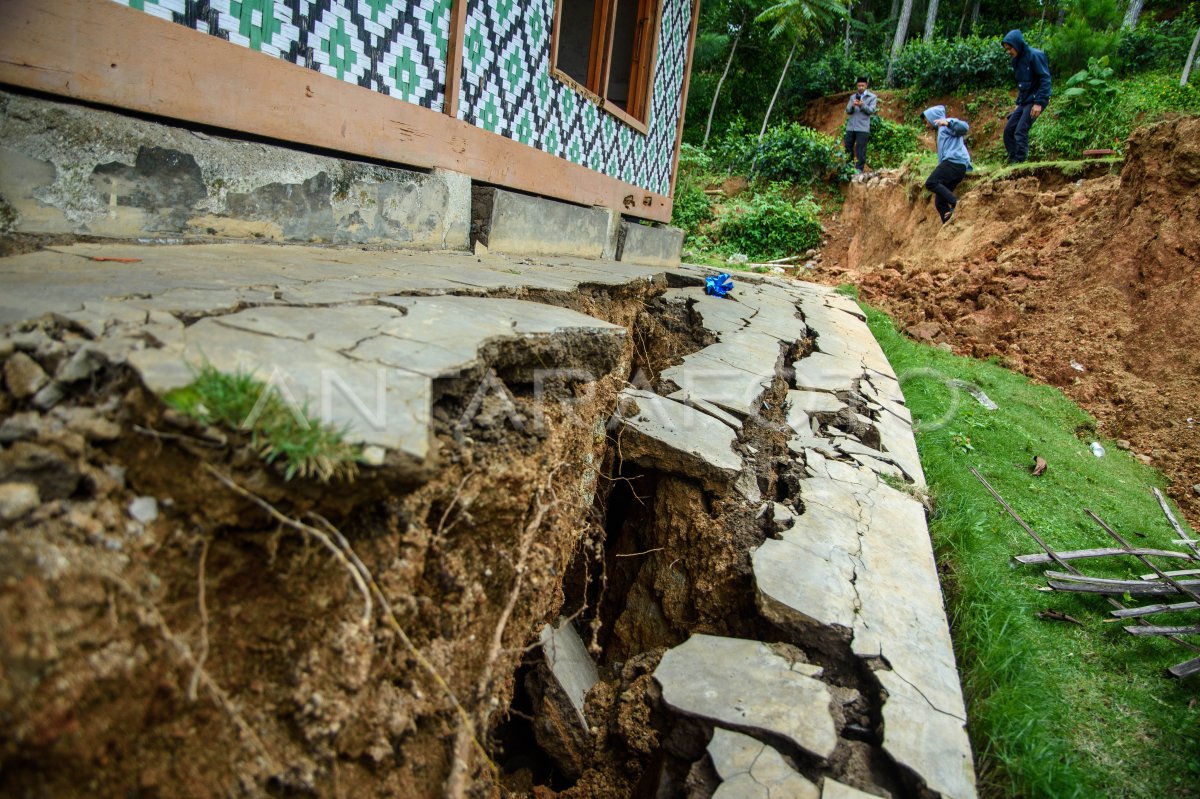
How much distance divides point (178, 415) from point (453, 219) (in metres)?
3.19

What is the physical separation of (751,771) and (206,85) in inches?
118

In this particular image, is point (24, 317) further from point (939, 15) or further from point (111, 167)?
point (939, 15)

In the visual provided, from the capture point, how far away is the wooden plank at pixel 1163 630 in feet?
7.88

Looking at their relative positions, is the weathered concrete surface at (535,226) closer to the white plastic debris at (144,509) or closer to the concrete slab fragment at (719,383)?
the concrete slab fragment at (719,383)

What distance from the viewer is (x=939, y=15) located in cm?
2330

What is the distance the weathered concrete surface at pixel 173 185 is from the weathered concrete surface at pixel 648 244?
3.28 meters

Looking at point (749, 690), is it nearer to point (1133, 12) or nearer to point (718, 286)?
point (718, 286)

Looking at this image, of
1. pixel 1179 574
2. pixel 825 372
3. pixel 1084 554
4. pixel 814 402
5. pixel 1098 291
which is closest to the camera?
pixel 1179 574

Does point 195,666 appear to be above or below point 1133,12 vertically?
below

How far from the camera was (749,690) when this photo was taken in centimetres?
159

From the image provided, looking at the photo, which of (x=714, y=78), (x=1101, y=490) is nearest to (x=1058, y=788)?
(x=1101, y=490)

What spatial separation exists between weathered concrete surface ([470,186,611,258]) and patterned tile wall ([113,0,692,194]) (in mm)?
410

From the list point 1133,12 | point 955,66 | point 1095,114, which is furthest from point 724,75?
point 1133,12

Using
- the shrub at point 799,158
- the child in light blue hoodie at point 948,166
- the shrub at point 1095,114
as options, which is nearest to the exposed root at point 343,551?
the child in light blue hoodie at point 948,166
